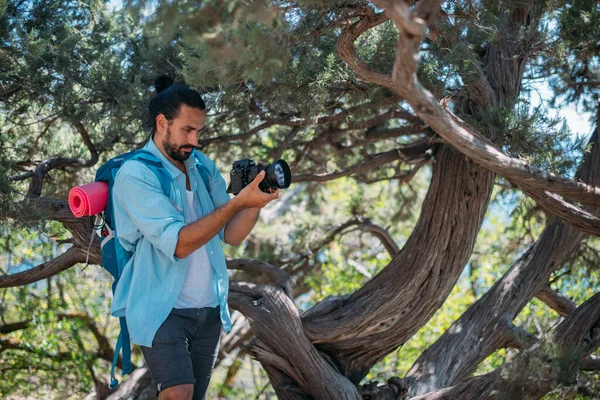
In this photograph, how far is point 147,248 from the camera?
2.98 metres

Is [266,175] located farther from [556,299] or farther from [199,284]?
[556,299]

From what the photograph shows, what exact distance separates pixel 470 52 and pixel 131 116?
71.1 inches

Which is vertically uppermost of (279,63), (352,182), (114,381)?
(352,182)

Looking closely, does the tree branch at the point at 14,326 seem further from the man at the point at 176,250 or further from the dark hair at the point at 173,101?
the dark hair at the point at 173,101

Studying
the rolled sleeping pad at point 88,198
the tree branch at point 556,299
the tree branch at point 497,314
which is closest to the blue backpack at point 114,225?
the rolled sleeping pad at point 88,198

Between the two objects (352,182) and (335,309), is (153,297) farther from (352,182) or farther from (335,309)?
(352,182)

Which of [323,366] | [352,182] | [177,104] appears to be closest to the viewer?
[177,104]

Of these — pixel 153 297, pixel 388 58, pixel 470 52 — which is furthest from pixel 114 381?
pixel 470 52

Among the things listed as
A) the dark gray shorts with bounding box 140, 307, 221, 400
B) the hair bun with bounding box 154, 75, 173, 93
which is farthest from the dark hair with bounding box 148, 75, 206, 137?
the dark gray shorts with bounding box 140, 307, 221, 400

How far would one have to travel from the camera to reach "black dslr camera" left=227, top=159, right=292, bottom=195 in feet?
9.45

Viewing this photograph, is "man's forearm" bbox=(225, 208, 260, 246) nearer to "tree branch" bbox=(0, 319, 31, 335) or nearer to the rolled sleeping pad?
the rolled sleeping pad

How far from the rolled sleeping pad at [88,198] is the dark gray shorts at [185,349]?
20.4 inches

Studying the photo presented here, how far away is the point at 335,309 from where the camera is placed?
4.43 m

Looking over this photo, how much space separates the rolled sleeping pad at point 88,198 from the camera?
3.04m
